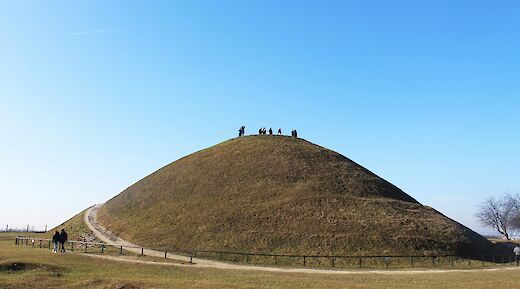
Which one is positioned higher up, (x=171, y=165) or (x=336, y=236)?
(x=171, y=165)

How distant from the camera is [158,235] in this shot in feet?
174

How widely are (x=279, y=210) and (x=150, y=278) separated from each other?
29.6 metres

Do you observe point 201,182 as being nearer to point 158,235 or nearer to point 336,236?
point 158,235

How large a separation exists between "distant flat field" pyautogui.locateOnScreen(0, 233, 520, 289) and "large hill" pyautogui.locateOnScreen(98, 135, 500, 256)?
15.4 meters

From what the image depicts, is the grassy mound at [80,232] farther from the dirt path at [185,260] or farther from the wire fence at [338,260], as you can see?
the wire fence at [338,260]

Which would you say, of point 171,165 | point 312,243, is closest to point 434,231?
point 312,243

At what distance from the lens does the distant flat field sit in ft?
80.4

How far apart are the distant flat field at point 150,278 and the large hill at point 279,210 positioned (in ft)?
50.6

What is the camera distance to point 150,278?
2748 centimetres

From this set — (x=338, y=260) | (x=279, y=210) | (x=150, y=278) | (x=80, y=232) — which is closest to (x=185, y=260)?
(x=150, y=278)

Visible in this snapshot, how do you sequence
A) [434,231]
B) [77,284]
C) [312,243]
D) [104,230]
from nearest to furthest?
[77,284] < [312,243] < [434,231] < [104,230]

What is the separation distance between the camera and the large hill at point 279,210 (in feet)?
158

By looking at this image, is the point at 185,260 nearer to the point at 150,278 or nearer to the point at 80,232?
the point at 150,278

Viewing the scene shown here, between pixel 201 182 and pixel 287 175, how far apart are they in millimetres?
13973
